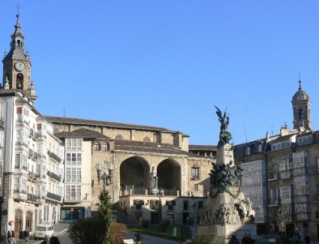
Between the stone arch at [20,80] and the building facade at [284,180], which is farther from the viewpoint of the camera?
the stone arch at [20,80]

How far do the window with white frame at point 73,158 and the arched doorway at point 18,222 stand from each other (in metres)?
20.6

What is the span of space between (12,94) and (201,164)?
40731 mm

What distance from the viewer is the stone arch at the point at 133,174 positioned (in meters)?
92.5

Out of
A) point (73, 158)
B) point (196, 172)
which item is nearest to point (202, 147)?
point (196, 172)

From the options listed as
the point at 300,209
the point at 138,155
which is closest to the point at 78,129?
the point at 138,155

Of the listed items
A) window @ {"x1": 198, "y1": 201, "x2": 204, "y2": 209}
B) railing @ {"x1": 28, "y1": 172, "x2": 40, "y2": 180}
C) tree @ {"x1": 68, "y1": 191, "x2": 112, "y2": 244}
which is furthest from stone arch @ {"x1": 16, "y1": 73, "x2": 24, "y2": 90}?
tree @ {"x1": 68, "y1": 191, "x2": 112, "y2": 244}

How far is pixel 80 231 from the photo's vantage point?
30875mm

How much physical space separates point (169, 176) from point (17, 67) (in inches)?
1138

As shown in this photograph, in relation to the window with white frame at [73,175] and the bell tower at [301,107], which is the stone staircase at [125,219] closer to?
the window with white frame at [73,175]

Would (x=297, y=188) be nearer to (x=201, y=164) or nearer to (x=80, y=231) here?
(x=201, y=164)

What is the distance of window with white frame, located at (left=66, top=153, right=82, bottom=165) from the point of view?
82.8m

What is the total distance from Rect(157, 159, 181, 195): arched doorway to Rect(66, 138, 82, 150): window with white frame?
49.2 feet

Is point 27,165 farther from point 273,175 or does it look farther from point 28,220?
point 273,175

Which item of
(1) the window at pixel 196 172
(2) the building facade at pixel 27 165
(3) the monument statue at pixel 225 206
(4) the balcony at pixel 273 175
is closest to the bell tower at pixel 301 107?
(1) the window at pixel 196 172
